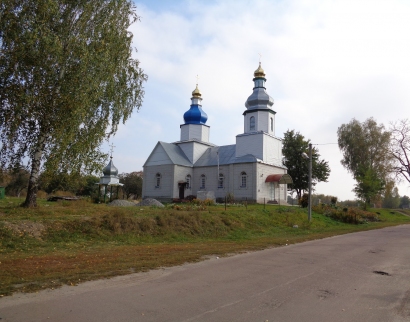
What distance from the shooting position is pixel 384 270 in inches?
386

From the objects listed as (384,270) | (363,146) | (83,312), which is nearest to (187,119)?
(363,146)

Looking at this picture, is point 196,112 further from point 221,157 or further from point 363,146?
point 363,146

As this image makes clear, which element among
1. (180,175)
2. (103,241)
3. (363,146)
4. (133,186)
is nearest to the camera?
(103,241)

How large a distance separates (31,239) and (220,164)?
33.9 metres

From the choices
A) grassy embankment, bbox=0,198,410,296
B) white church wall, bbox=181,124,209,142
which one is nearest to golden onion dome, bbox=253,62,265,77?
white church wall, bbox=181,124,209,142

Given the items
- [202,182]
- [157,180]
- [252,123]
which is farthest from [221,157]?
[157,180]

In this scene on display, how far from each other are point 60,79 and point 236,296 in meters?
13.5

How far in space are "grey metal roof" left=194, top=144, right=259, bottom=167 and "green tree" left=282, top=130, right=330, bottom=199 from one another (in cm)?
1123

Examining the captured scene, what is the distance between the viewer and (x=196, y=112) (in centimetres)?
5150

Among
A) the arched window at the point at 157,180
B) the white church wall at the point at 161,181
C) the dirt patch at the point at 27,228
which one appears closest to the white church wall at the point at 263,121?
the white church wall at the point at 161,181

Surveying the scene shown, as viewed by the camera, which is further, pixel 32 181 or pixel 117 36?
pixel 117 36

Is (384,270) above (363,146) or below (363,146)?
below

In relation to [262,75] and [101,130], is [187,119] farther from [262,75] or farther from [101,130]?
[101,130]

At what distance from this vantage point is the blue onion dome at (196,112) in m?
51.4
